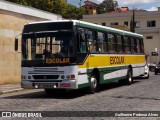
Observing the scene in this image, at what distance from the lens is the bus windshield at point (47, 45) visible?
1575 centimetres

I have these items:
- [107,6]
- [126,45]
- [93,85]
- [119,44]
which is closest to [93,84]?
[93,85]

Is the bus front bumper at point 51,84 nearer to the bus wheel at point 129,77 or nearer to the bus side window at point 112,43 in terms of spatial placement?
the bus side window at point 112,43

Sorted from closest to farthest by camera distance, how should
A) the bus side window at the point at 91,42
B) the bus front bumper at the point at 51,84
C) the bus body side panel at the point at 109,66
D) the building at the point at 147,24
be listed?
the bus front bumper at the point at 51,84
the bus body side panel at the point at 109,66
the bus side window at the point at 91,42
the building at the point at 147,24

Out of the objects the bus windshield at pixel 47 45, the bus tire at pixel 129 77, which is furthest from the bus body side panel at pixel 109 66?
the bus windshield at pixel 47 45

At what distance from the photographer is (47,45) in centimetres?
1616

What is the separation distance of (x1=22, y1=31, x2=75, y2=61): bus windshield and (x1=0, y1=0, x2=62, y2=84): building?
789cm

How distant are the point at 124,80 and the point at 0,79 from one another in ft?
23.3

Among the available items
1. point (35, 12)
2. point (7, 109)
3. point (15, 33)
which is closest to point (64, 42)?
point (7, 109)

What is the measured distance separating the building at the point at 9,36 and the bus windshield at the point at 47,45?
7.89m

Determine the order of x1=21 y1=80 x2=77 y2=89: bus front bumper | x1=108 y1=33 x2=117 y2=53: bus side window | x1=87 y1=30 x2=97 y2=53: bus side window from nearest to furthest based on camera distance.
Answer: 1. x1=21 y1=80 x2=77 y2=89: bus front bumper
2. x1=87 y1=30 x2=97 y2=53: bus side window
3. x1=108 y1=33 x2=117 y2=53: bus side window

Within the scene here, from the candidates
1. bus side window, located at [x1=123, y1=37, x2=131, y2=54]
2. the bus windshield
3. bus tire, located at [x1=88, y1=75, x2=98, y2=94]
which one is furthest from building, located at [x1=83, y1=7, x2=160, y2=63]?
the bus windshield

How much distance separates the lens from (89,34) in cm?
1738

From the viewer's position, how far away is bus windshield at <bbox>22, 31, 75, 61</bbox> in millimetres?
15750

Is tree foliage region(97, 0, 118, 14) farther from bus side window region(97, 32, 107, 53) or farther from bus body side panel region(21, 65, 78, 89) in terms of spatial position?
bus body side panel region(21, 65, 78, 89)
